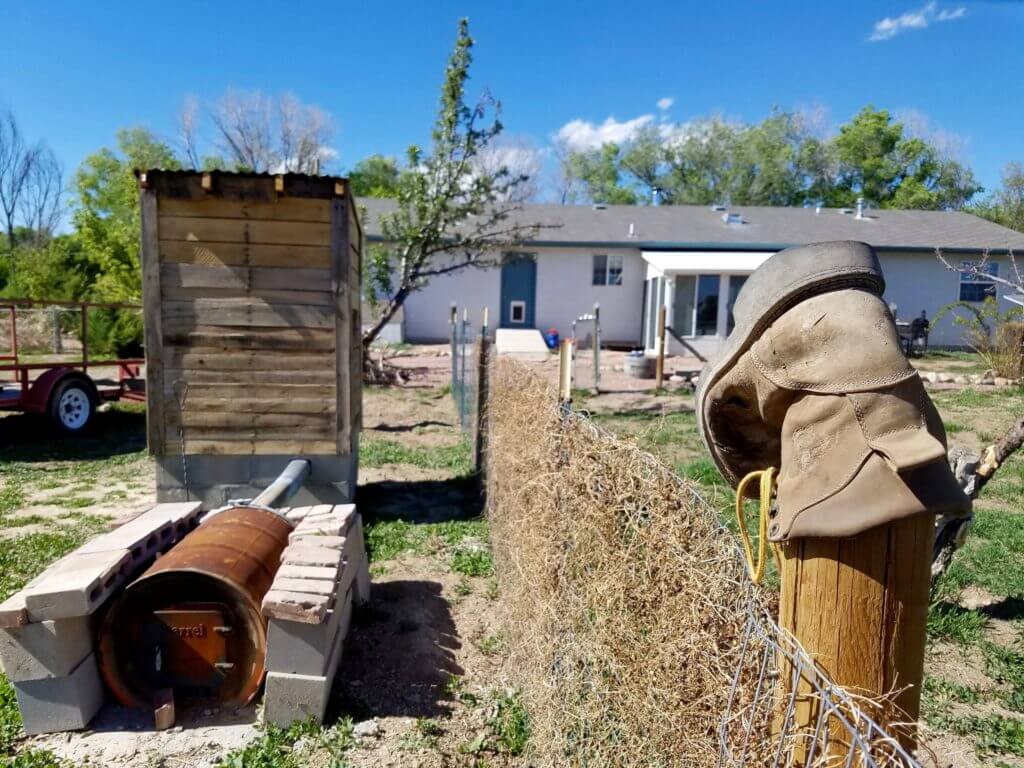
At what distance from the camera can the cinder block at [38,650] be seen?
10.2ft

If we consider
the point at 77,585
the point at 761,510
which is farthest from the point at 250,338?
the point at 761,510

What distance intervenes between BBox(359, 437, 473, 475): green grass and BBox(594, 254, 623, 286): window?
1511 cm

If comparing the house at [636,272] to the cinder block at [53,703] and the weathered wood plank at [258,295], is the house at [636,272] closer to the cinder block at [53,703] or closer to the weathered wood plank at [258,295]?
the weathered wood plank at [258,295]

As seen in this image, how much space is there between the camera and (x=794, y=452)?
50.7 inches

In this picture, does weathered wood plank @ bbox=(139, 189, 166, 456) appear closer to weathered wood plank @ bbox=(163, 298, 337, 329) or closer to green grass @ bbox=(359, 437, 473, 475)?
weathered wood plank @ bbox=(163, 298, 337, 329)

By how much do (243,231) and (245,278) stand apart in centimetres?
40

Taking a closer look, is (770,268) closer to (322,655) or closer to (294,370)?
(322,655)

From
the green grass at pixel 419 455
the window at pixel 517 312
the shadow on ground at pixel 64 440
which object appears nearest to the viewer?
the green grass at pixel 419 455

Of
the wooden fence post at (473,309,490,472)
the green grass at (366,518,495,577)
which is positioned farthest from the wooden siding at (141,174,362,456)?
the wooden fence post at (473,309,490,472)

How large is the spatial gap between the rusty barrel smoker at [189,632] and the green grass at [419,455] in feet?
15.8

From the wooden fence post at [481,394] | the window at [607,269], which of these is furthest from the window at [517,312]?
the wooden fence post at [481,394]

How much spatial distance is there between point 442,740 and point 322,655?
27.9 inches

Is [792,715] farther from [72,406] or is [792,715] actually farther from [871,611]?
[72,406]

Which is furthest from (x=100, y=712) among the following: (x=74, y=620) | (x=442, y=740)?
(x=442, y=740)
